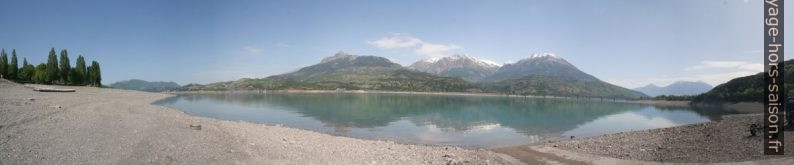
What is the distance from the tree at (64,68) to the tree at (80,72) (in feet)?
7.22

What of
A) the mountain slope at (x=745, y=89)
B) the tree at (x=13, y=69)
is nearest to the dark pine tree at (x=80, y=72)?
the tree at (x=13, y=69)

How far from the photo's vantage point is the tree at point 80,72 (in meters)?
118

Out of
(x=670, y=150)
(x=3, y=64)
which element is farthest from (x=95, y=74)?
(x=670, y=150)

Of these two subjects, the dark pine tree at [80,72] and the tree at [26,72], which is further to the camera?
the dark pine tree at [80,72]

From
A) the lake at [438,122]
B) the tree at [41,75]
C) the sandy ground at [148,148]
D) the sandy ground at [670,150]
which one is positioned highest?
the tree at [41,75]

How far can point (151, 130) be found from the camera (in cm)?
2250

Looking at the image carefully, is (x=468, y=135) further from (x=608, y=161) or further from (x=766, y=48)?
(x=766, y=48)

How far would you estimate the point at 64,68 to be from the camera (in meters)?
114

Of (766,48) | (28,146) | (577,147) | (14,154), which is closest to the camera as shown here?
(14,154)

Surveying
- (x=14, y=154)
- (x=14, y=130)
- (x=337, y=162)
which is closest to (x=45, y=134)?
(x=14, y=130)

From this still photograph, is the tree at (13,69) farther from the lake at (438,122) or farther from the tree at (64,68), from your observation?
the lake at (438,122)

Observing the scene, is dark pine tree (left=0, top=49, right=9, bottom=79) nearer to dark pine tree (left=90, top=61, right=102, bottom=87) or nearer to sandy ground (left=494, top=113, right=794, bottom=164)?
dark pine tree (left=90, top=61, right=102, bottom=87)

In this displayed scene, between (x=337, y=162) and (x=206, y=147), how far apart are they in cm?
656

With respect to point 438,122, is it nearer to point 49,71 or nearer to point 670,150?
point 670,150
